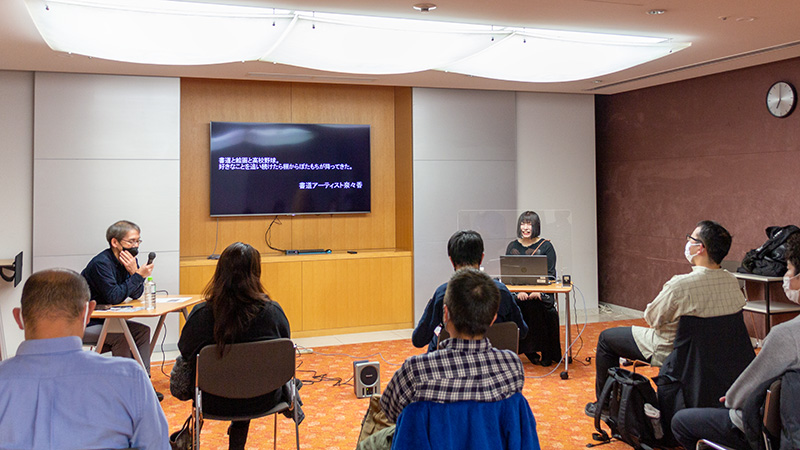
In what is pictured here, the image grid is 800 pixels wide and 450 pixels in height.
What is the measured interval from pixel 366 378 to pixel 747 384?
2829 mm

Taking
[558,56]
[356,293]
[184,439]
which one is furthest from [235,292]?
[356,293]

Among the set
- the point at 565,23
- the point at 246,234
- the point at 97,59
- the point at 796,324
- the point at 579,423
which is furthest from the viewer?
the point at 246,234

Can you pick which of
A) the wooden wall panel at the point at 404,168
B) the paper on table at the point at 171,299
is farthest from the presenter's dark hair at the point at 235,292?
the wooden wall panel at the point at 404,168

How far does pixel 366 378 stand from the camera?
5074 millimetres

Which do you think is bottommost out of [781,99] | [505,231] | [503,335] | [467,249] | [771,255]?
[503,335]

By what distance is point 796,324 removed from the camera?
2.76m

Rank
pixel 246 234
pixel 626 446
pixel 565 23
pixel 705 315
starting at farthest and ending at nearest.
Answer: pixel 246 234 < pixel 565 23 < pixel 626 446 < pixel 705 315

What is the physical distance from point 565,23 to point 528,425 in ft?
11.7

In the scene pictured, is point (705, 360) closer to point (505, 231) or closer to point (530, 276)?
point (530, 276)

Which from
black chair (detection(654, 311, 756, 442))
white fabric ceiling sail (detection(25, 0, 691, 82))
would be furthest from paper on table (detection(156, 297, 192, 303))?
black chair (detection(654, 311, 756, 442))

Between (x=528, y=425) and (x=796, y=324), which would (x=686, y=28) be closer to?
(x=796, y=324)

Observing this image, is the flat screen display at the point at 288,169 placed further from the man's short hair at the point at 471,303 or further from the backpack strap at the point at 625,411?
the man's short hair at the point at 471,303

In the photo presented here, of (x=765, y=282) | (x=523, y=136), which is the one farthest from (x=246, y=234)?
(x=765, y=282)

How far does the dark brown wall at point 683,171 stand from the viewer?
657 centimetres
